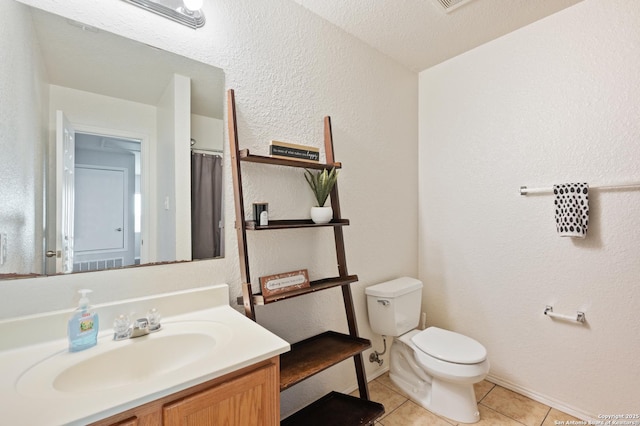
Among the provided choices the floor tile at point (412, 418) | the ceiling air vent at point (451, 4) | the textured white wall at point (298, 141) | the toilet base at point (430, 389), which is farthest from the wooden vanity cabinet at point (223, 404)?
the ceiling air vent at point (451, 4)

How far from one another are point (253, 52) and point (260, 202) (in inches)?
30.5

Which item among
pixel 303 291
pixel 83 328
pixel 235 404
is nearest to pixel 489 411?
pixel 303 291

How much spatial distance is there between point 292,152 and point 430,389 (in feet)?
5.51

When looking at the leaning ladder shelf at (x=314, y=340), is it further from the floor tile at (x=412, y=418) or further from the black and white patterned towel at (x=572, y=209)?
the black and white patterned towel at (x=572, y=209)

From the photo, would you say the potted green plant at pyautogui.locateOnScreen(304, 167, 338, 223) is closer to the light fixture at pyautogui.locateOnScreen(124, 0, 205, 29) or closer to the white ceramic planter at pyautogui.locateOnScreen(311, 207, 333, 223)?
the white ceramic planter at pyautogui.locateOnScreen(311, 207, 333, 223)

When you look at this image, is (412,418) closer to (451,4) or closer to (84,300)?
(84,300)

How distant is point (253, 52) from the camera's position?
1.50 m

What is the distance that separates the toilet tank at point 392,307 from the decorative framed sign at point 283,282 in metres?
0.64

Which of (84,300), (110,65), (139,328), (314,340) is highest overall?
(110,65)

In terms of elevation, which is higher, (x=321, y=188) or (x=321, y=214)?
(x=321, y=188)

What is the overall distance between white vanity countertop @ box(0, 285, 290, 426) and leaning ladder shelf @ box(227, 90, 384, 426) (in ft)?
0.80

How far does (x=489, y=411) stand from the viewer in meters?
1.77

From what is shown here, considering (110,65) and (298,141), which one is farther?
(298,141)

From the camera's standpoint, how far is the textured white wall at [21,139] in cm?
94
